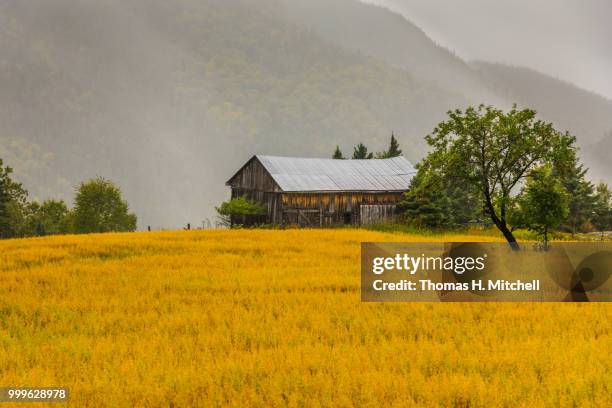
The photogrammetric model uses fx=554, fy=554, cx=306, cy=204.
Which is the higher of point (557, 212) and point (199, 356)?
point (557, 212)

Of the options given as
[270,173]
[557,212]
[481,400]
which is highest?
[270,173]

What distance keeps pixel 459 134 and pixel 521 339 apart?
2079 centimetres

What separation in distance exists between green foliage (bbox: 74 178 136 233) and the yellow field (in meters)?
68.2

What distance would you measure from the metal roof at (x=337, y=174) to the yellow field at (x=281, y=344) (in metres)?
33.2

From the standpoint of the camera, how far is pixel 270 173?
51156 millimetres

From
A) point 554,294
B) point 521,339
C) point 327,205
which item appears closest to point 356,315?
point 521,339

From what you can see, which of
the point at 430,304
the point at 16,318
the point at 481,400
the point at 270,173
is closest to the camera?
the point at 481,400

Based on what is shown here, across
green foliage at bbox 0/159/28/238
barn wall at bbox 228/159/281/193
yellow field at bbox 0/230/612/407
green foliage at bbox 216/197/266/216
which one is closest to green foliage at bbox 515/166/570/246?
yellow field at bbox 0/230/612/407

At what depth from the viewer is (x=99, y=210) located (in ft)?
284

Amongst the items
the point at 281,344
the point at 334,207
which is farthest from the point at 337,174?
the point at 281,344

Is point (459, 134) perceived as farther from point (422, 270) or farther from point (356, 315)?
point (356, 315)

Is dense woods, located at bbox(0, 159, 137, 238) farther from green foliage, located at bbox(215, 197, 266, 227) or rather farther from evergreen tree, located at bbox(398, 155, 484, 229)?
evergreen tree, located at bbox(398, 155, 484, 229)

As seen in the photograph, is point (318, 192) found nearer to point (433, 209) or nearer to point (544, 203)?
point (433, 209)

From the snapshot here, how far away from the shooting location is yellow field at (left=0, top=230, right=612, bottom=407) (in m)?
7.39
